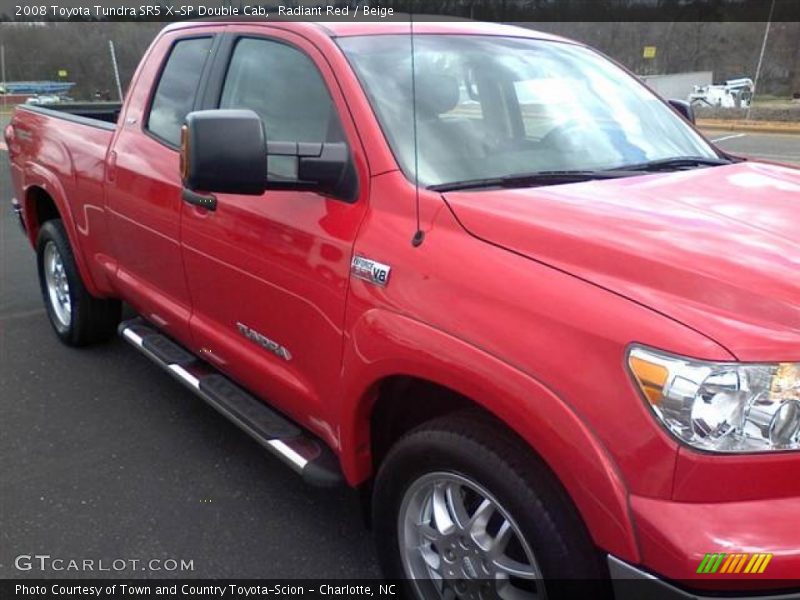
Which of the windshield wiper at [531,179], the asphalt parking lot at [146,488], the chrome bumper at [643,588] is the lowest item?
the asphalt parking lot at [146,488]

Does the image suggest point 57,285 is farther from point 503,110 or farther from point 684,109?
point 684,109

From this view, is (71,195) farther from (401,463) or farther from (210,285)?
(401,463)

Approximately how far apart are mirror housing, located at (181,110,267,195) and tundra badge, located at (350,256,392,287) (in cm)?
37

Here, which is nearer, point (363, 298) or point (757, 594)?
point (757, 594)

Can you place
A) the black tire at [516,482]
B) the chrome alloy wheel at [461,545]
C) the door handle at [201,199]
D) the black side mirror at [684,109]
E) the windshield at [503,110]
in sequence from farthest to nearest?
the black side mirror at [684,109] < the door handle at [201,199] < the windshield at [503,110] < the chrome alloy wheel at [461,545] < the black tire at [516,482]

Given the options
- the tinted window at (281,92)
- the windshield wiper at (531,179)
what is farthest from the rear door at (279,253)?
Result: the windshield wiper at (531,179)

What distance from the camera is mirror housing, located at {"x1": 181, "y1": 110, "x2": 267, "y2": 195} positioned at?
2.19m

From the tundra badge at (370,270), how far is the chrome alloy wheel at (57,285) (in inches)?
120

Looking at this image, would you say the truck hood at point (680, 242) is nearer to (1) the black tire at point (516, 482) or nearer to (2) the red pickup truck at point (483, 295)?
(2) the red pickup truck at point (483, 295)

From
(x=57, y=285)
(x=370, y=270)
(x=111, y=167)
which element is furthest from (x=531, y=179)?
(x=57, y=285)

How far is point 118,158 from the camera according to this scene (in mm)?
3736

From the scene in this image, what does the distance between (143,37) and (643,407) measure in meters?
4.11

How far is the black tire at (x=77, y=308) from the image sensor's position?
451cm

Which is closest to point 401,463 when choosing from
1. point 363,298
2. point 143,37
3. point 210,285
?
point 363,298
